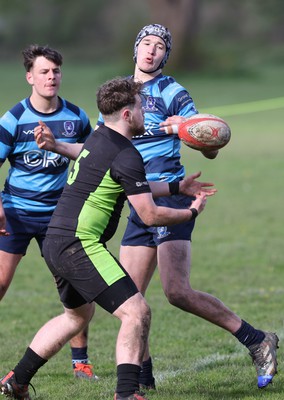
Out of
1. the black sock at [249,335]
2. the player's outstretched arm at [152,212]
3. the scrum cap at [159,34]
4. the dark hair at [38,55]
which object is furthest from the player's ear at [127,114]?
the black sock at [249,335]

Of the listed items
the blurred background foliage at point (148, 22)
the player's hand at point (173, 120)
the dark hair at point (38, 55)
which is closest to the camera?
the player's hand at point (173, 120)

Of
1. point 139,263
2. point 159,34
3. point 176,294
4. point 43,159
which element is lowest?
point 176,294

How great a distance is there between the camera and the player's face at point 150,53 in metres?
7.35

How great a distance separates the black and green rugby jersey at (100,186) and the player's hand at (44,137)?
0.87 meters

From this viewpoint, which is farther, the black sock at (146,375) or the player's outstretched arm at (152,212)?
the black sock at (146,375)

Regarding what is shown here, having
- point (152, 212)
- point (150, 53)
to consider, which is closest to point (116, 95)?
point (152, 212)

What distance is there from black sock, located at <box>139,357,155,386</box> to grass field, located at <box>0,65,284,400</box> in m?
0.08

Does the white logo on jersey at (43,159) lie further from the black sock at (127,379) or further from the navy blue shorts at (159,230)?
the black sock at (127,379)

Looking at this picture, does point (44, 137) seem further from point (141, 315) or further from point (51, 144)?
point (141, 315)

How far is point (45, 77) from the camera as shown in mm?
7656

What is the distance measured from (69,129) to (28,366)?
6.46ft

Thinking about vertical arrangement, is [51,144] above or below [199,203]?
above

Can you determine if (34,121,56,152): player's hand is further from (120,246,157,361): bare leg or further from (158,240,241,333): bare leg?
(158,240,241,333): bare leg

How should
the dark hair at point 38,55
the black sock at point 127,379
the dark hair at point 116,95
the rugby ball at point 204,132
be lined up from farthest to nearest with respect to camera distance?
the dark hair at point 38,55
the rugby ball at point 204,132
the dark hair at point 116,95
the black sock at point 127,379
